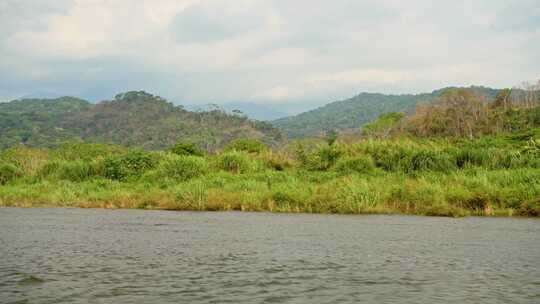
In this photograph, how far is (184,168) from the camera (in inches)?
1405

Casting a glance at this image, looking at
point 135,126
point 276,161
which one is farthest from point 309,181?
point 135,126

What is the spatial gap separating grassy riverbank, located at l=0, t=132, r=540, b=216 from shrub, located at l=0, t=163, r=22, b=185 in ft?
0.23

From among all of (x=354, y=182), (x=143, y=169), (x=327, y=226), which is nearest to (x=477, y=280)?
(x=327, y=226)

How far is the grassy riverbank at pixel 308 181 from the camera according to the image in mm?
23969

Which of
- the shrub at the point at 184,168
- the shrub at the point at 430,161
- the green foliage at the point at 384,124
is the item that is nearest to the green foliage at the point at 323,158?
the shrub at the point at 430,161

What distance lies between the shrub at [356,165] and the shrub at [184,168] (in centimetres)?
860

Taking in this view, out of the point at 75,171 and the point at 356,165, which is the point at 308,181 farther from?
the point at 75,171

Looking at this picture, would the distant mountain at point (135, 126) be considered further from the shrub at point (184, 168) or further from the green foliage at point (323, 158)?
the shrub at point (184, 168)

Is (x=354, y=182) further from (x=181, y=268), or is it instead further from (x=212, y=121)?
(x=212, y=121)

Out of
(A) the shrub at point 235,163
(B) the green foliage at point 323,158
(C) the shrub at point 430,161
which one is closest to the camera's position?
(C) the shrub at point 430,161

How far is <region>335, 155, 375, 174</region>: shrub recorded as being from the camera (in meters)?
33.9

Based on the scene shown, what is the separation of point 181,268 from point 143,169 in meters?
29.1

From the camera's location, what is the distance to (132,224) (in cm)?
2012

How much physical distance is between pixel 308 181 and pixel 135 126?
350 ft
